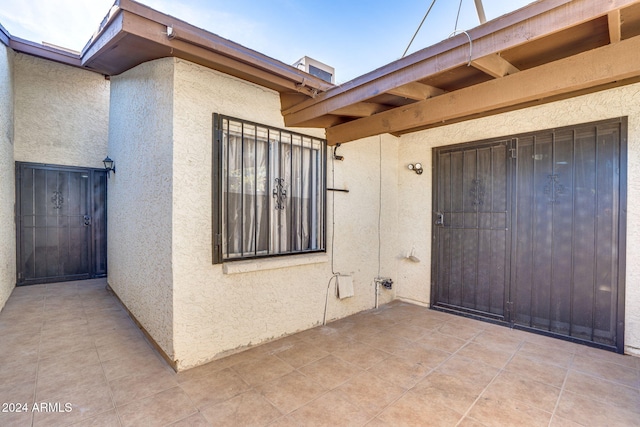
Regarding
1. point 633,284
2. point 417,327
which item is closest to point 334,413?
point 417,327

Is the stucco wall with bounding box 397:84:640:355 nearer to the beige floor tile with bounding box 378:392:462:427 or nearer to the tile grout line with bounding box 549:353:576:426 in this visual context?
the tile grout line with bounding box 549:353:576:426

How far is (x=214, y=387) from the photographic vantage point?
2.73m

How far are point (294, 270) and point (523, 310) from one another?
3.42 m

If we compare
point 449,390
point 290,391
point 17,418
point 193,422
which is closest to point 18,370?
point 17,418

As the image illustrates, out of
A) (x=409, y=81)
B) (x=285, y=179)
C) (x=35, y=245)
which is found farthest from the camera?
(x=35, y=245)

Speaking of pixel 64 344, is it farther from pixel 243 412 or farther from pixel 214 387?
pixel 243 412

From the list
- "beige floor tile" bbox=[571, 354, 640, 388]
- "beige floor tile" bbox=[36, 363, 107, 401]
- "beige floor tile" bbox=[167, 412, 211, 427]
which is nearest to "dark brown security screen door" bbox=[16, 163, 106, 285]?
"beige floor tile" bbox=[36, 363, 107, 401]

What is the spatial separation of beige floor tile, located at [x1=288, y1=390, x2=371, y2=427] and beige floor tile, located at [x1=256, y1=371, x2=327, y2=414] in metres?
0.08

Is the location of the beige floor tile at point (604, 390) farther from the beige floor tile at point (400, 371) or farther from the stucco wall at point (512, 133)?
the beige floor tile at point (400, 371)

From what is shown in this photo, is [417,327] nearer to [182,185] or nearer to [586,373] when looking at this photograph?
[586,373]

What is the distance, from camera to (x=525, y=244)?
423cm

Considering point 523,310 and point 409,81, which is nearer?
point 409,81

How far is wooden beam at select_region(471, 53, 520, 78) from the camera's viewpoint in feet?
7.79

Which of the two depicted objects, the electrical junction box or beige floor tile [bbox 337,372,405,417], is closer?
beige floor tile [bbox 337,372,405,417]
